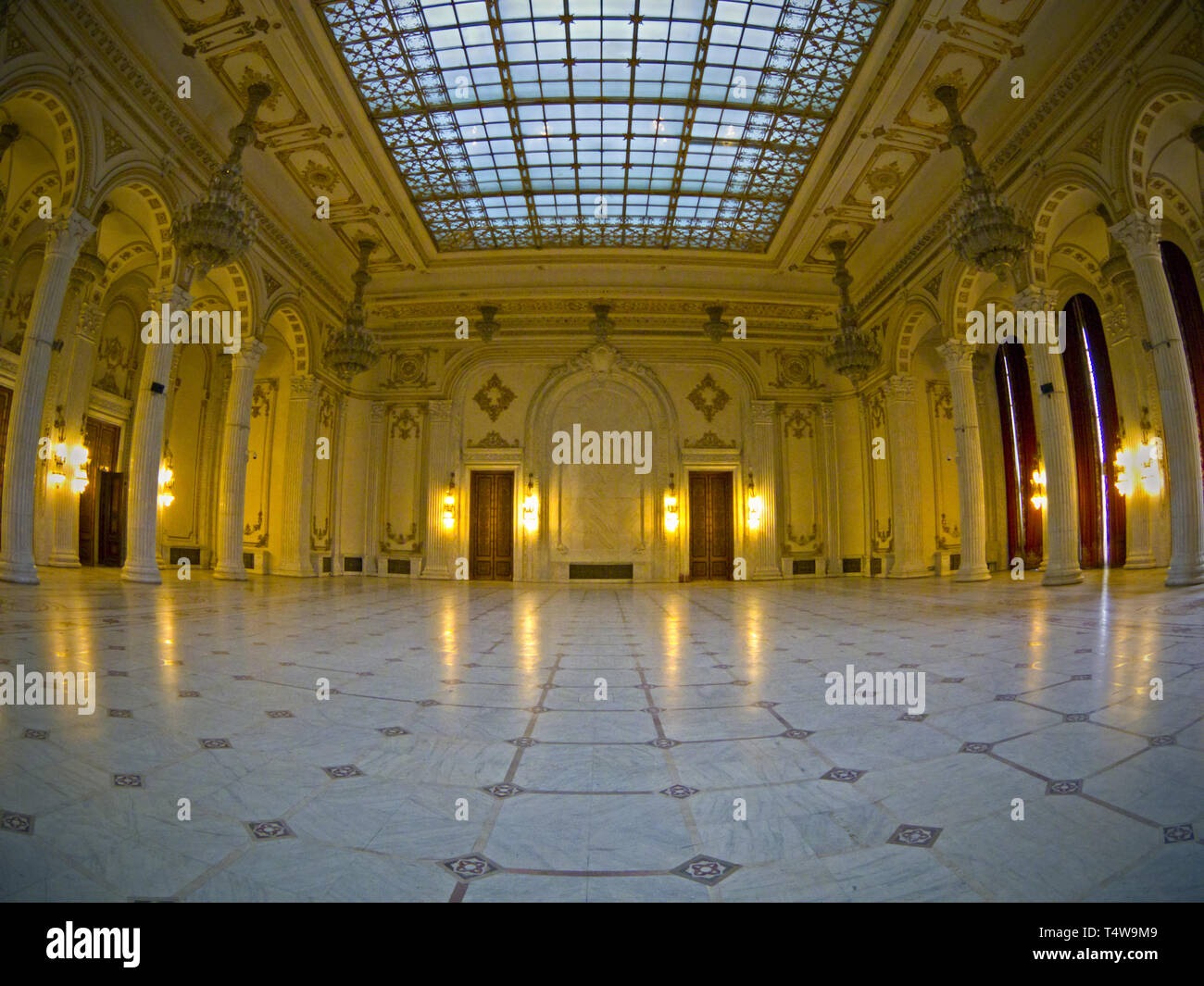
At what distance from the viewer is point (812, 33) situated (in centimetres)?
1044

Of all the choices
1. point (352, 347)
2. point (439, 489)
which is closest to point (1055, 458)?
point (352, 347)

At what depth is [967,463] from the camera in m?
14.0

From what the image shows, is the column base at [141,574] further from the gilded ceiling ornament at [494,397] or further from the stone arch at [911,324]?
the stone arch at [911,324]

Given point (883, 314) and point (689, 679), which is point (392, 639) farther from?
point (883, 314)

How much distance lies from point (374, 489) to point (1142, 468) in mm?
19335

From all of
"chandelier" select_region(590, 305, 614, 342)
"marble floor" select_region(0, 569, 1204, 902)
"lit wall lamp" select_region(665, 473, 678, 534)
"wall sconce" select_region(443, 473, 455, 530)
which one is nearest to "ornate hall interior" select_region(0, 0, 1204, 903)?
"marble floor" select_region(0, 569, 1204, 902)

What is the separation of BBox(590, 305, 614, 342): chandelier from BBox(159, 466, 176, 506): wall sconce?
41.2ft

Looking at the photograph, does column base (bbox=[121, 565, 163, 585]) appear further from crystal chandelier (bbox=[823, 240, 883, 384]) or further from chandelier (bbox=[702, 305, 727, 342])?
chandelier (bbox=[702, 305, 727, 342])

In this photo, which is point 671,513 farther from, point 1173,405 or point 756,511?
point 1173,405

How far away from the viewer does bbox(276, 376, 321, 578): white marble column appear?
16203 millimetres

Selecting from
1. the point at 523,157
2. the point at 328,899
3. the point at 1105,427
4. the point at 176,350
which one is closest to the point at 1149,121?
the point at 1105,427

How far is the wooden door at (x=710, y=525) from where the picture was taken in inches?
743

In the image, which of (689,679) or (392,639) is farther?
(392,639)

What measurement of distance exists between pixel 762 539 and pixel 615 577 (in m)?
4.53
